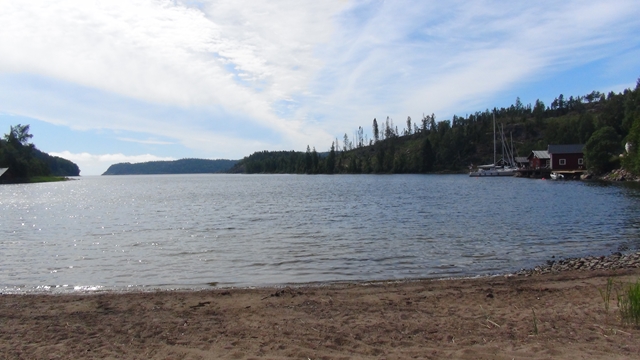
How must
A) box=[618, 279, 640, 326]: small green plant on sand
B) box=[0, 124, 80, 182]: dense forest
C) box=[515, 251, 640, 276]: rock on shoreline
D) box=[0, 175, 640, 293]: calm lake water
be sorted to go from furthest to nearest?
box=[0, 124, 80, 182]: dense forest < box=[0, 175, 640, 293]: calm lake water < box=[515, 251, 640, 276]: rock on shoreline < box=[618, 279, 640, 326]: small green plant on sand

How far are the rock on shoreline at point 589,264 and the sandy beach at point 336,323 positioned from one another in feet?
5.60

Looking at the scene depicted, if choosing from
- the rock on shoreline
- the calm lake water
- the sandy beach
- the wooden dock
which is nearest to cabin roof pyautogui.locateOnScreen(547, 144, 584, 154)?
the wooden dock

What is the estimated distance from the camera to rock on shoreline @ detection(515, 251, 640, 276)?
15.4 meters

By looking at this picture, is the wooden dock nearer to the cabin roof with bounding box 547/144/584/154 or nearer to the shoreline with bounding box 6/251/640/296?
the cabin roof with bounding box 547/144/584/154

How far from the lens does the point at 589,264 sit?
16.0m

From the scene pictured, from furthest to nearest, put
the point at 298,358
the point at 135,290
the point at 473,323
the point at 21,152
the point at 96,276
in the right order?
the point at 21,152 < the point at 96,276 < the point at 135,290 < the point at 473,323 < the point at 298,358

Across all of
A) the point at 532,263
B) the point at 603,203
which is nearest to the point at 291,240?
the point at 532,263

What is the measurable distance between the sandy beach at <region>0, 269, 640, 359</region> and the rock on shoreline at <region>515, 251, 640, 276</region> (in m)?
1.71

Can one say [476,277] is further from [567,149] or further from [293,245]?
[567,149]

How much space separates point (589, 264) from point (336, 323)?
11.3m

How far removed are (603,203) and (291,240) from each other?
31025 millimetres

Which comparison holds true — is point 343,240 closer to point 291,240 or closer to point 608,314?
point 291,240

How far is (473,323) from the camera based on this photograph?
9.28 m

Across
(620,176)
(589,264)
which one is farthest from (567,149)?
(589,264)
